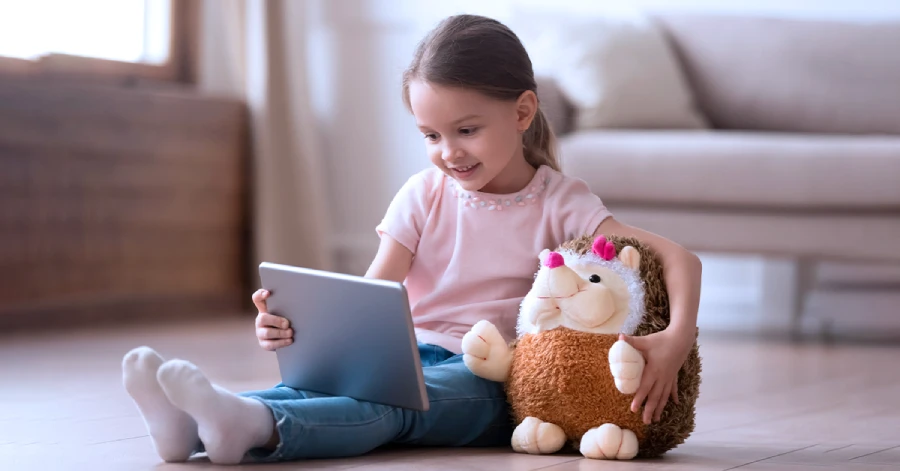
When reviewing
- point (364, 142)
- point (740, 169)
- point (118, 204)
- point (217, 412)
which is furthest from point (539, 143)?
point (364, 142)

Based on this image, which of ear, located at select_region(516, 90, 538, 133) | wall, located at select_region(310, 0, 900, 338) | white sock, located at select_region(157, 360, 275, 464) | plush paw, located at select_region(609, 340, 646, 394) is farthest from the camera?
wall, located at select_region(310, 0, 900, 338)

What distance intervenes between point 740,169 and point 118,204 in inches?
59.5

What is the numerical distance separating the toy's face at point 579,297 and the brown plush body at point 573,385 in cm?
1

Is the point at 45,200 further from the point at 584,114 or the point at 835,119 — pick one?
the point at 835,119

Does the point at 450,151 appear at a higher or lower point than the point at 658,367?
higher

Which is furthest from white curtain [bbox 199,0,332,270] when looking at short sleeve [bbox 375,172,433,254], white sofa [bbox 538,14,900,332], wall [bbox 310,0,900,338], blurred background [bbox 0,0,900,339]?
short sleeve [bbox 375,172,433,254]

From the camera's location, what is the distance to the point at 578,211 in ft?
4.26

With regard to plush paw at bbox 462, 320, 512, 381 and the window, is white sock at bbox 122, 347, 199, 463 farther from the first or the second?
the window

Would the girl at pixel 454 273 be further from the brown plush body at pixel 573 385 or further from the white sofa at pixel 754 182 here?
the white sofa at pixel 754 182

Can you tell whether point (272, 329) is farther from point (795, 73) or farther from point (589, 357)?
point (795, 73)

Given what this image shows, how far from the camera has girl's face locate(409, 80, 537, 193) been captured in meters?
1.22

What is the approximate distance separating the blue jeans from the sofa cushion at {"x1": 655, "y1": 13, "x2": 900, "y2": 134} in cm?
196

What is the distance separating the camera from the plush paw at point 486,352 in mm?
1187

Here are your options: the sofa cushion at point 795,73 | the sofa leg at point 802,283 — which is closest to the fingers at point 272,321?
the sofa cushion at point 795,73
